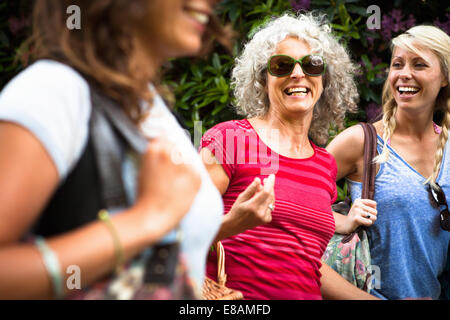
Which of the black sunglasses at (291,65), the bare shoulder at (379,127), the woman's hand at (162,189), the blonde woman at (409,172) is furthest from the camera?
the bare shoulder at (379,127)

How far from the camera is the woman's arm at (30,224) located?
2.49ft

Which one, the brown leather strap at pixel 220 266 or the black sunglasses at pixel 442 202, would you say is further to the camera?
the black sunglasses at pixel 442 202

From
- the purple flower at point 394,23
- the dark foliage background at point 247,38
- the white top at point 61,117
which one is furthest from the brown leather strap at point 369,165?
the white top at point 61,117

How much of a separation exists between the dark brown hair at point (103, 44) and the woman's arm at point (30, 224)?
0.56ft

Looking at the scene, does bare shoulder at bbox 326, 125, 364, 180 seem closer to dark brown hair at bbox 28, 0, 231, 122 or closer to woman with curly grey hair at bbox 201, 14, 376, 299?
woman with curly grey hair at bbox 201, 14, 376, 299

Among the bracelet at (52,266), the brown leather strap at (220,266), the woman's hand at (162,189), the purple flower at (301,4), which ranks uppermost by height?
the purple flower at (301,4)

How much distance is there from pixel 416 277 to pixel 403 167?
549 millimetres

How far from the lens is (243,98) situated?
96.8 inches

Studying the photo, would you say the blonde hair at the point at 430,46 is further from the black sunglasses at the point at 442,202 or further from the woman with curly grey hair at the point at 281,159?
the woman with curly grey hair at the point at 281,159

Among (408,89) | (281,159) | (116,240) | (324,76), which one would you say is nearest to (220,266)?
(281,159)

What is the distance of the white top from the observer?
31.0 inches

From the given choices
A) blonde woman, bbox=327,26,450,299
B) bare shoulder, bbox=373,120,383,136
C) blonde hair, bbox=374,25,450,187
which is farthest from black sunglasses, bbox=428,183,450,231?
bare shoulder, bbox=373,120,383,136

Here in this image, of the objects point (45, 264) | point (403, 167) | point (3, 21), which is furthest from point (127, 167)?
point (3, 21)

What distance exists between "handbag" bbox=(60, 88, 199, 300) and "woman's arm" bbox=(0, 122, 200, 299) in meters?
0.04
